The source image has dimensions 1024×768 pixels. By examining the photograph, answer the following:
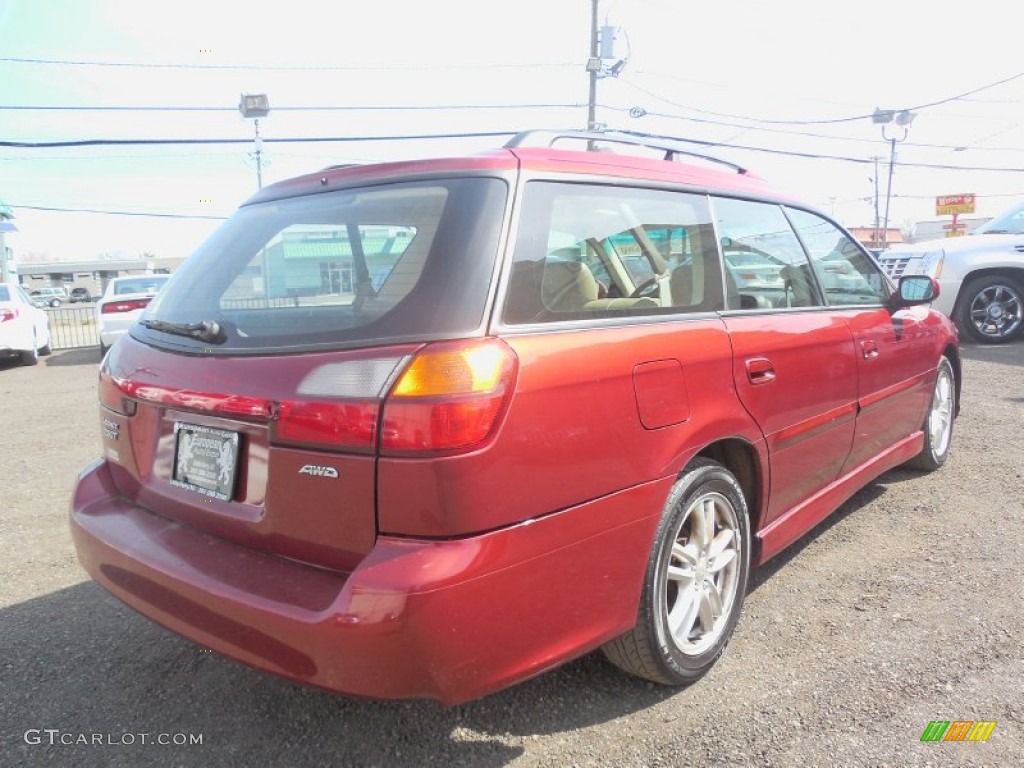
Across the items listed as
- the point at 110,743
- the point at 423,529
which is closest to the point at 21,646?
the point at 110,743

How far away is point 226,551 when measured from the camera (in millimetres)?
2023

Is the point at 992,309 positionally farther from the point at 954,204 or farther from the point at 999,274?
the point at 954,204

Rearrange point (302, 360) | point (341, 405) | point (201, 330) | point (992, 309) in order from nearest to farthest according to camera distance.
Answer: point (341, 405) → point (302, 360) → point (201, 330) → point (992, 309)

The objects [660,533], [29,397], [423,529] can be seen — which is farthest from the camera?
[29,397]

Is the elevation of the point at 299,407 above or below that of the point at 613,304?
below

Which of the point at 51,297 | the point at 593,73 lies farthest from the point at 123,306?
the point at 51,297

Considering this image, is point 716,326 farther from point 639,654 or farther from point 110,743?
point 110,743

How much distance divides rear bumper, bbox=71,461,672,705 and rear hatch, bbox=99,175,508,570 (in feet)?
0.27

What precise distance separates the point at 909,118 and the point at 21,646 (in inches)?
1575

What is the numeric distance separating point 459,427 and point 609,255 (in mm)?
946

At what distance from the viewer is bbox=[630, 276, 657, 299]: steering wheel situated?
2.45 m

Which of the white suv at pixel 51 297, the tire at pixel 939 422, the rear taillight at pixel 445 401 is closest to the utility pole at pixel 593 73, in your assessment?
the tire at pixel 939 422

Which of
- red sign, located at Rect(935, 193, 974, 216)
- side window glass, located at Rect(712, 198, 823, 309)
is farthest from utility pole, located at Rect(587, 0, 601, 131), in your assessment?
Answer: red sign, located at Rect(935, 193, 974, 216)

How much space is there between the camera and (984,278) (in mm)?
9844
